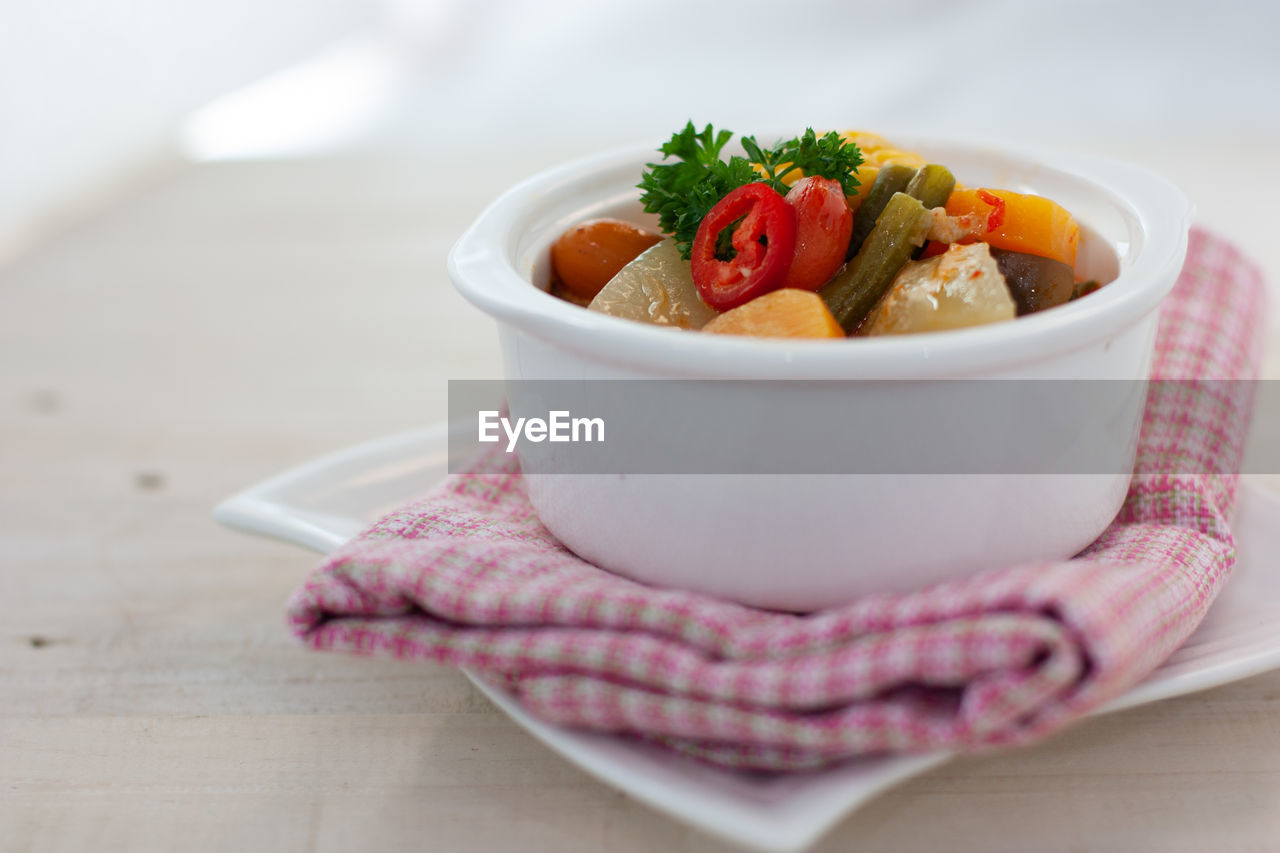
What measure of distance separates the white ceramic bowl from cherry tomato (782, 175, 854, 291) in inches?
8.0

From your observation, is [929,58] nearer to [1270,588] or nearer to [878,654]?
[1270,588]

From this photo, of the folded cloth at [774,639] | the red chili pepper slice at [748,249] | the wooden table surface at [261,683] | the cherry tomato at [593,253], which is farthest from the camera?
the cherry tomato at [593,253]

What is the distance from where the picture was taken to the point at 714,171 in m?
1.06

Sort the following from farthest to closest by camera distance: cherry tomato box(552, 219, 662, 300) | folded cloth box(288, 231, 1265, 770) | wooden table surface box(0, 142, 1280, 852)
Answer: cherry tomato box(552, 219, 662, 300) → wooden table surface box(0, 142, 1280, 852) → folded cloth box(288, 231, 1265, 770)

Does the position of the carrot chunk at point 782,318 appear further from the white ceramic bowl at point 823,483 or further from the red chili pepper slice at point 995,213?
the red chili pepper slice at point 995,213

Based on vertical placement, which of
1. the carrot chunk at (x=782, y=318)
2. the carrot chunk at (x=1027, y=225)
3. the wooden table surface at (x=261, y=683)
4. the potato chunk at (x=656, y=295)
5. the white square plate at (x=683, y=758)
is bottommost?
the wooden table surface at (x=261, y=683)

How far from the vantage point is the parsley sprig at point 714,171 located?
1028 mm

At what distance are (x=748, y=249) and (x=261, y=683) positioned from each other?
57 cm

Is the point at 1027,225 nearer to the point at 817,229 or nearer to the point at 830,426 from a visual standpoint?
the point at 817,229

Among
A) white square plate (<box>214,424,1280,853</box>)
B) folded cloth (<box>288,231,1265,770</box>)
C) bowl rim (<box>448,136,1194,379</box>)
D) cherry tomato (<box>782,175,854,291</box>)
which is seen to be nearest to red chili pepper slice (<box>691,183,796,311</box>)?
cherry tomato (<box>782,175,854,291</box>)

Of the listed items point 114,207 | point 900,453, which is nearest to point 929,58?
point 114,207

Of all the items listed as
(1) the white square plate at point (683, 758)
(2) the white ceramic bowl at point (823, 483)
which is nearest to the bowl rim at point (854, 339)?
(2) the white ceramic bowl at point (823, 483)

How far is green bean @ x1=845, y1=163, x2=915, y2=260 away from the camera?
1043mm

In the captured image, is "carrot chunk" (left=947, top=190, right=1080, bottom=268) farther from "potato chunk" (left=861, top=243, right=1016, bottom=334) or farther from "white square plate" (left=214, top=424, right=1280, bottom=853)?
"white square plate" (left=214, top=424, right=1280, bottom=853)
